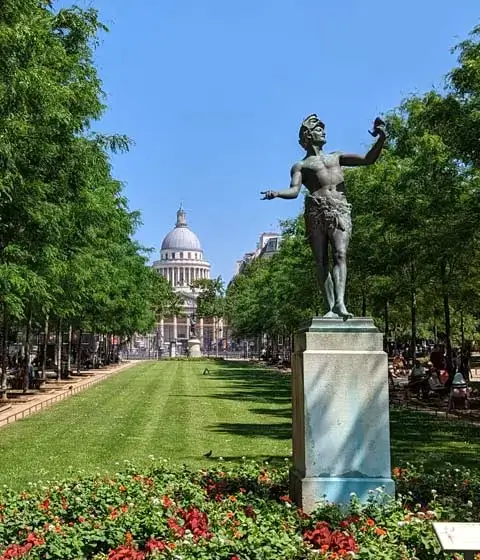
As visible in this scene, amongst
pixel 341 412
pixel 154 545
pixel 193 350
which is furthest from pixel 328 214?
pixel 193 350

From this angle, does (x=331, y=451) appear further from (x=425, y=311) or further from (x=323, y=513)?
(x=425, y=311)

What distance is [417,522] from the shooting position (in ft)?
23.8

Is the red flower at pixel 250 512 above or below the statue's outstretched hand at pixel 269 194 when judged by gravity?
below

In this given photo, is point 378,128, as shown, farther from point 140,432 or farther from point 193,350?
point 193,350

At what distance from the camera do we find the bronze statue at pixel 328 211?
9.22 meters

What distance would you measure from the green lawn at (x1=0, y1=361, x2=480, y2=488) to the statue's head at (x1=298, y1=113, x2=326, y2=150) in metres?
5.69

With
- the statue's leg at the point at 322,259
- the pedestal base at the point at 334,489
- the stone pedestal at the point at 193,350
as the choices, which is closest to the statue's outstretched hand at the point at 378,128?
the statue's leg at the point at 322,259

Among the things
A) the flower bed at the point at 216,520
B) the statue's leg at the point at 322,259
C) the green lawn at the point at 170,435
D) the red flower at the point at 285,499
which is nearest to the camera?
the flower bed at the point at 216,520

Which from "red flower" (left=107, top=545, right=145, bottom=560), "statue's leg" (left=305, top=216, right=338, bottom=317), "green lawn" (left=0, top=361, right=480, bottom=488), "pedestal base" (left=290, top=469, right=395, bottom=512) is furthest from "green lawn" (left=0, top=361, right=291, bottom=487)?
"red flower" (left=107, top=545, right=145, bottom=560)

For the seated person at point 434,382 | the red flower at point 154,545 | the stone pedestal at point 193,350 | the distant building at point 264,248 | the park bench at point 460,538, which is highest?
the distant building at point 264,248

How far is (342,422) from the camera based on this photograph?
8562mm

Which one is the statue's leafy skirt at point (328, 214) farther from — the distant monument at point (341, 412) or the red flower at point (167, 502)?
the red flower at point (167, 502)

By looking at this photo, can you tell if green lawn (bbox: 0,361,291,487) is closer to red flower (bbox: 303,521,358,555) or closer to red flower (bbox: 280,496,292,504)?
red flower (bbox: 280,496,292,504)

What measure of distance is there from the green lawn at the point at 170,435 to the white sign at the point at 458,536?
715cm
